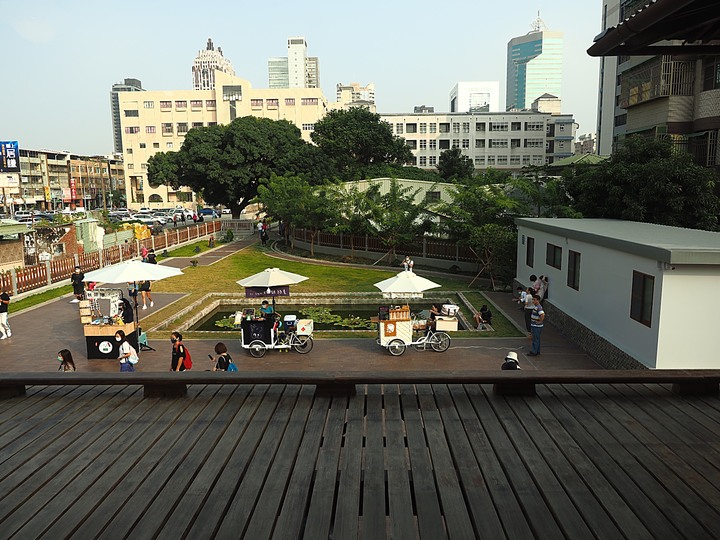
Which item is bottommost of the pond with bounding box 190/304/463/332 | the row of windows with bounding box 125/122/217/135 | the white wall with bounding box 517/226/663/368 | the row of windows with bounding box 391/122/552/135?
the pond with bounding box 190/304/463/332

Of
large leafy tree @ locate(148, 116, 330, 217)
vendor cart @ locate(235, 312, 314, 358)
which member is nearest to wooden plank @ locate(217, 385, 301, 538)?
vendor cart @ locate(235, 312, 314, 358)

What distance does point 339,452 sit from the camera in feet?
13.6

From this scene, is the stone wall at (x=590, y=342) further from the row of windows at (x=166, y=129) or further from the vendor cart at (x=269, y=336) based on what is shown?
the row of windows at (x=166, y=129)

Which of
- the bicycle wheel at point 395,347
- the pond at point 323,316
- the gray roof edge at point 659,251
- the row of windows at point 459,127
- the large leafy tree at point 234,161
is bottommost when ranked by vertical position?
the pond at point 323,316

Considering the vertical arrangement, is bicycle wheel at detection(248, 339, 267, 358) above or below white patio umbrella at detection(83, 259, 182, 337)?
below

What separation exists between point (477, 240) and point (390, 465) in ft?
64.3

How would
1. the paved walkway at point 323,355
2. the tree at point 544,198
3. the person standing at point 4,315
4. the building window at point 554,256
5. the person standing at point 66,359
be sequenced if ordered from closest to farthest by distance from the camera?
1. the person standing at point 66,359
2. the paved walkway at point 323,355
3. the person standing at point 4,315
4. the building window at point 554,256
5. the tree at point 544,198

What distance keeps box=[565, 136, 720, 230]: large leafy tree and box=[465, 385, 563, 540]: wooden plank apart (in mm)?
18243

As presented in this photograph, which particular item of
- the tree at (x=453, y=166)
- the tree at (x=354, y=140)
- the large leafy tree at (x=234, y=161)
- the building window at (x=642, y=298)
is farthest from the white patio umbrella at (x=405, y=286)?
the tree at (x=453, y=166)

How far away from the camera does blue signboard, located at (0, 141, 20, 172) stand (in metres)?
51.7

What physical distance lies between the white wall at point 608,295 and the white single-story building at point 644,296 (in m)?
0.02

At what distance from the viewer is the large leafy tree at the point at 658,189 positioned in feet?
65.4

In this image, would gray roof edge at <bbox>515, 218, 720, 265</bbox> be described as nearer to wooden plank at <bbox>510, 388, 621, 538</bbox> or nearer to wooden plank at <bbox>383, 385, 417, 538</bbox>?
wooden plank at <bbox>510, 388, 621, 538</bbox>

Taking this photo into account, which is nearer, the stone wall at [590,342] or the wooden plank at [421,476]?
the wooden plank at [421,476]
